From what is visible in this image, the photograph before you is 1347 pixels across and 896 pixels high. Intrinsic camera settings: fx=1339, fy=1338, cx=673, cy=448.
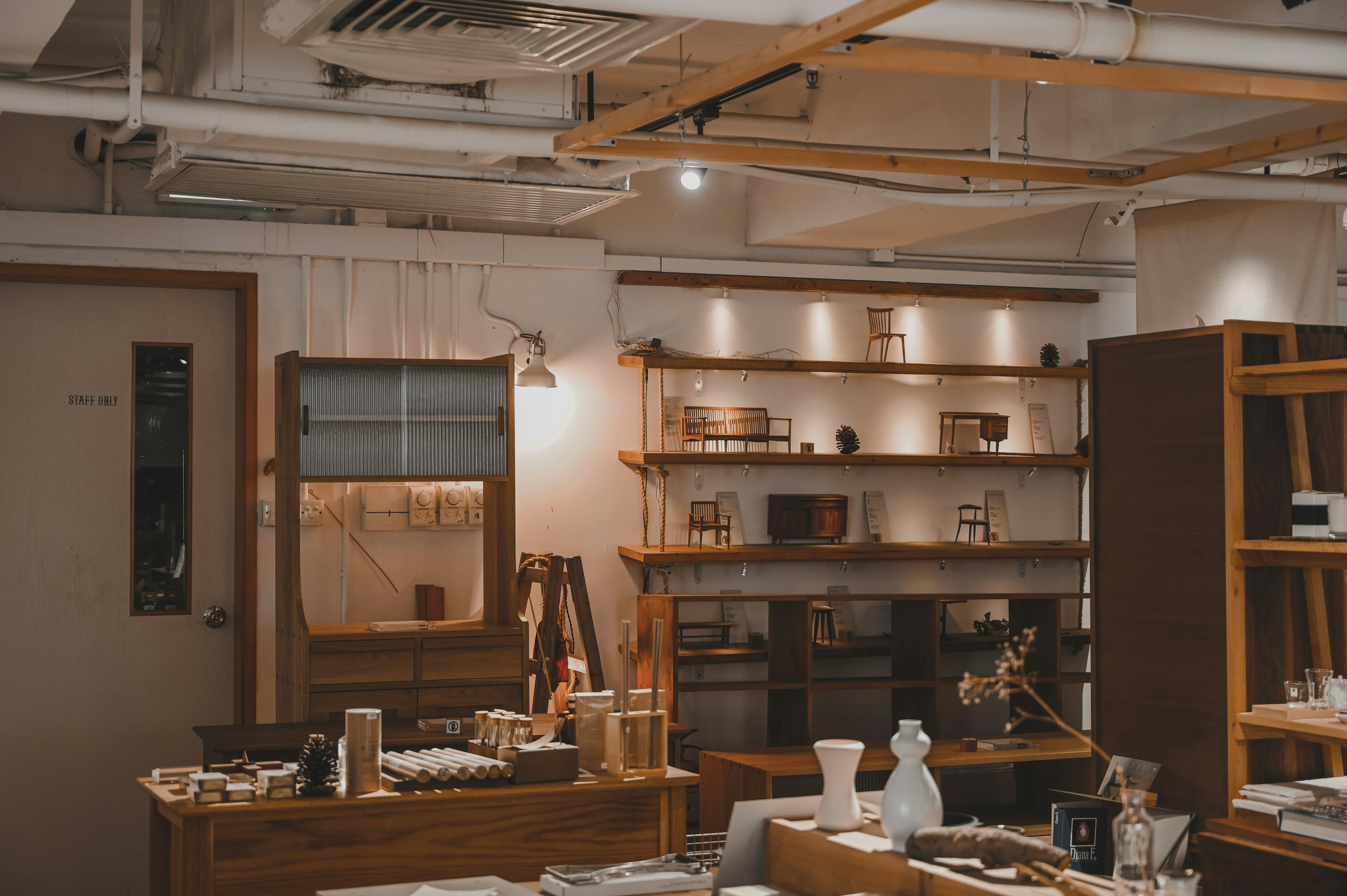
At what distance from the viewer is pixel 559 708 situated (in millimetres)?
6324

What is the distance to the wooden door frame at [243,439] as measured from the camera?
6.22 metres

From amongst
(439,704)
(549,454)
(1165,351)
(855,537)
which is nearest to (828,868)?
(1165,351)

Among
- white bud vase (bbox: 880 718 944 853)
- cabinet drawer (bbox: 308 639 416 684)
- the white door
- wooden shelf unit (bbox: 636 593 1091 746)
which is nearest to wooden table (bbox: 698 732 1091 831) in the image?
wooden shelf unit (bbox: 636 593 1091 746)

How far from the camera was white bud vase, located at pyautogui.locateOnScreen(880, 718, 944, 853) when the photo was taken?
2.91m

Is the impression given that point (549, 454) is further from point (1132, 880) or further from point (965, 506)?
point (1132, 880)

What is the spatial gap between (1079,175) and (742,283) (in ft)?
8.07

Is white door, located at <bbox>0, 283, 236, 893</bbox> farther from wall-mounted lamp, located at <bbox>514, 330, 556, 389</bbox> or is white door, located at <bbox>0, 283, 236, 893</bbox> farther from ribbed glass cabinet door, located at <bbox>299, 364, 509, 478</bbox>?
wall-mounted lamp, located at <bbox>514, 330, 556, 389</bbox>

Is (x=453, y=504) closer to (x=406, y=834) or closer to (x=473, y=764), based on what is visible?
(x=473, y=764)

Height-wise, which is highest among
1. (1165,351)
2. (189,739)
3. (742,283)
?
(742,283)

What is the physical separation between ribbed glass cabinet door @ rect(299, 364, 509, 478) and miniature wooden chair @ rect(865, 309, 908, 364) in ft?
7.94

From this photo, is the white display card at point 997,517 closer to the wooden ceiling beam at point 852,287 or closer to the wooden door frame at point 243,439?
the wooden ceiling beam at point 852,287

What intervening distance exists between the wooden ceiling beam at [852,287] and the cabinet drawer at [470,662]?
7.17ft

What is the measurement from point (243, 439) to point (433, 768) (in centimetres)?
281

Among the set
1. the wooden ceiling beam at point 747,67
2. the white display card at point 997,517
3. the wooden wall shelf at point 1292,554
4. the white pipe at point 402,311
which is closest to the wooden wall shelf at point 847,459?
the white display card at point 997,517
